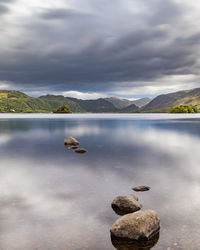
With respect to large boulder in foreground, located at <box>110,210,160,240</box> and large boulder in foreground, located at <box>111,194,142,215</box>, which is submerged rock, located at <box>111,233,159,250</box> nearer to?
large boulder in foreground, located at <box>110,210,160,240</box>

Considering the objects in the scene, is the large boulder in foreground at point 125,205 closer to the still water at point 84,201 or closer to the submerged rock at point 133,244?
the still water at point 84,201

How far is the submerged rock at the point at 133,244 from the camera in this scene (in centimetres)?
1095

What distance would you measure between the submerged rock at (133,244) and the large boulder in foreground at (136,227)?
14 cm

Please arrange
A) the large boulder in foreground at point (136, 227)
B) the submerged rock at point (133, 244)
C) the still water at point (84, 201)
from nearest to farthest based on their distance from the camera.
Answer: the submerged rock at point (133, 244) < the large boulder in foreground at point (136, 227) < the still water at point (84, 201)

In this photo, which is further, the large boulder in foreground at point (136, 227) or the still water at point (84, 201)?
the still water at point (84, 201)

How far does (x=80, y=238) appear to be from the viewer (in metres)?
11.6

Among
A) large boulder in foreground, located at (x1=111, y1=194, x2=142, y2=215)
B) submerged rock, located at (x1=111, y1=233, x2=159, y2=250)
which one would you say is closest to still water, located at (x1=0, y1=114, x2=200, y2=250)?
submerged rock, located at (x1=111, y1=233, x2=159, y2=250)

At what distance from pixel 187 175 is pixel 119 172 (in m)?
A: 7.09

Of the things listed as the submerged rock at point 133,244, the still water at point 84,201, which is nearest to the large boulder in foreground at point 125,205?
the still water at point 84,201

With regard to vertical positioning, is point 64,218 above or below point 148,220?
below

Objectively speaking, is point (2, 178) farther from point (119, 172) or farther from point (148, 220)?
point (148, 220)

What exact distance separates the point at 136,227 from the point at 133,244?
0.76 m

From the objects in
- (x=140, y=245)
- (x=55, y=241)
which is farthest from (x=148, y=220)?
(x=55, y=241)

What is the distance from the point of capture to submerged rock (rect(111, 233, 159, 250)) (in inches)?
431
